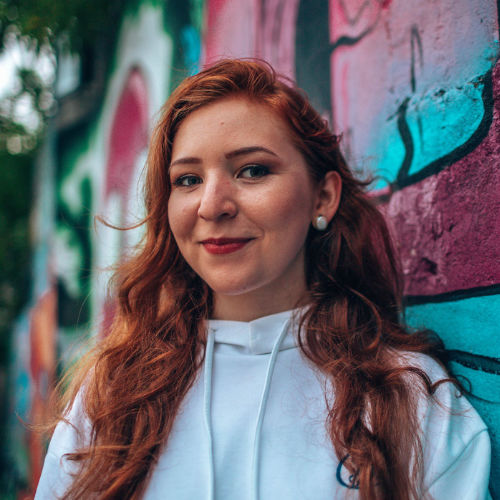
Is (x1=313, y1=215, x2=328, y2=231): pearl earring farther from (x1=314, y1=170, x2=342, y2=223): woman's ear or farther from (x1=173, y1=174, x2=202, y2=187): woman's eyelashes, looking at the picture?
(x1=173, y1=174, x2=202, y2=187): woman's eyelashes

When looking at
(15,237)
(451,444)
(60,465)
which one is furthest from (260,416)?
(15,237)

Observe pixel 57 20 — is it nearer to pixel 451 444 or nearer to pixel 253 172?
pixel 253 172

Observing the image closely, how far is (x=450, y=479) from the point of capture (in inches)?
46.5

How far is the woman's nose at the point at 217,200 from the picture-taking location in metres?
1.40

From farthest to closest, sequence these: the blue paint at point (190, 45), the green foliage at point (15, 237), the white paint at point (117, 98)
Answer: the green foliage at point (15, 237), the white paint at point (117, 98), the blue paint at point (190, 45)

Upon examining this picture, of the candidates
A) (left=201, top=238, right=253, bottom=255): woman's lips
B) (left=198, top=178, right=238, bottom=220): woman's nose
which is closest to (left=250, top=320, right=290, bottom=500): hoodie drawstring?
(left=201, top=238, right=253, bottom=255): woman's lips

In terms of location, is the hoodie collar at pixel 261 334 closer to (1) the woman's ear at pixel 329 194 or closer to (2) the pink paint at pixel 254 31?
(1) the woman's ear at pixel 329 194

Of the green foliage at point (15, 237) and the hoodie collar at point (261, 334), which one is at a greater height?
the green foliage at point (15, 237)

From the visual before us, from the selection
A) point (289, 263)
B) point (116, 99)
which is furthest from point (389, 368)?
point (116, 99)

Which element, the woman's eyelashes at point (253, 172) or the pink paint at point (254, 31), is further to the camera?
the pink paint at point (254, 31)

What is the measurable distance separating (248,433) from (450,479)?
536 millimetres

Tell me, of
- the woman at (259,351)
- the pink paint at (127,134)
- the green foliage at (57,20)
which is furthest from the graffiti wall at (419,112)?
the green foliage at (57,20)

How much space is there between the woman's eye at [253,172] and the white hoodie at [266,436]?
0.45 m

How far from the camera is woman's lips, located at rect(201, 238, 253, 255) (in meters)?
1.43
